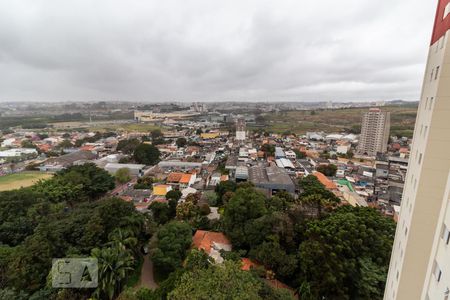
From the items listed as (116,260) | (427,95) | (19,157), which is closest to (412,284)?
(427,95)

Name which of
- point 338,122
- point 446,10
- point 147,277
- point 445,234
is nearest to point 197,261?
point 147,277

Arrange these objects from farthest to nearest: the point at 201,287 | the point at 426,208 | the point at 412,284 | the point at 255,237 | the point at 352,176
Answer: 1. the point at 352,176
2. the point at 255,237
3. the point at 201,287
4. the point at 412,284
5. the point at 426,208

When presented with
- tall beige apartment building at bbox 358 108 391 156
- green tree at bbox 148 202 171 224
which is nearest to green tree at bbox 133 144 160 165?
green tree at bbox 148 202 171 224

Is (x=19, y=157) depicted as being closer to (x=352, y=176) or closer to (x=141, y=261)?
(x=141, y=261)

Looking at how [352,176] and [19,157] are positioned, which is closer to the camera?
[352,176]

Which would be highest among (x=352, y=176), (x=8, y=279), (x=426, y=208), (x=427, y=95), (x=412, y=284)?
(x=427, y=95)

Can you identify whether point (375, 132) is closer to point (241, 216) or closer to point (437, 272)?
point (241, 216)

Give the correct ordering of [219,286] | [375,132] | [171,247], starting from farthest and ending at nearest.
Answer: [375,132]
[171,247]
[219,286]

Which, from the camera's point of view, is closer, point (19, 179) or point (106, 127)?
point (19, 179)
